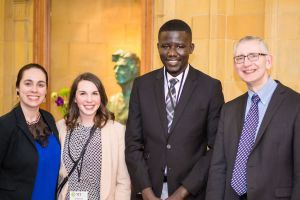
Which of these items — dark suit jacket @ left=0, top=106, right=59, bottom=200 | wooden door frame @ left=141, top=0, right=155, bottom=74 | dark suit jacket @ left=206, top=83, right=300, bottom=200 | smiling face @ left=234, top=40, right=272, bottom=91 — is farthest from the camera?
wooden door frame @ left=141, top=0, right=155, bottom=74

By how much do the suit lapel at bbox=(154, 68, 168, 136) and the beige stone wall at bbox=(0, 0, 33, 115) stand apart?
2589 mm

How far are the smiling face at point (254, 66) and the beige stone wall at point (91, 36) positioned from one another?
1.95 meters

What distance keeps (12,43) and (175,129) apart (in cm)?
317

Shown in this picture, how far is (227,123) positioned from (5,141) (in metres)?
1.27

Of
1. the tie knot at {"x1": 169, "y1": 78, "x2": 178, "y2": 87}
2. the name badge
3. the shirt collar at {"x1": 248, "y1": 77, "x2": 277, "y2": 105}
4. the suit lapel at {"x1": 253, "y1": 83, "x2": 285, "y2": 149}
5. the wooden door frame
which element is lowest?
the name badge

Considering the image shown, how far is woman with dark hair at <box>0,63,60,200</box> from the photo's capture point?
3041 millimetres

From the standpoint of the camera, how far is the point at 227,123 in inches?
117

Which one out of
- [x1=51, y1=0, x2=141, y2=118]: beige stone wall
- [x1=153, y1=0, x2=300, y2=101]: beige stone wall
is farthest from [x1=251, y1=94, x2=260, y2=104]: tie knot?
[x1=51, y1=0, x2=141, y2=118]: beige stone wall

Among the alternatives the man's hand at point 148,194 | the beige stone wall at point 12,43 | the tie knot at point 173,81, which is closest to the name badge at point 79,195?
the man's hand at point 148,194

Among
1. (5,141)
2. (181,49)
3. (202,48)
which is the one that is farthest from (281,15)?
(5,141)

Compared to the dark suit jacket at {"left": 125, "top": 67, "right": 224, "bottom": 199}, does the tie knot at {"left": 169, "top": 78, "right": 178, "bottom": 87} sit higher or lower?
higher

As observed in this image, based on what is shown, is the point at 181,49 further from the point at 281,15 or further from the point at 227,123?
the point at 281,15

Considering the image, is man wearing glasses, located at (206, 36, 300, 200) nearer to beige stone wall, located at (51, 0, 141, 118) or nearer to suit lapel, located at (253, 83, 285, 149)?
suit lapel, located at (253, 83, 285, 149)

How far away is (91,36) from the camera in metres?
5.12
